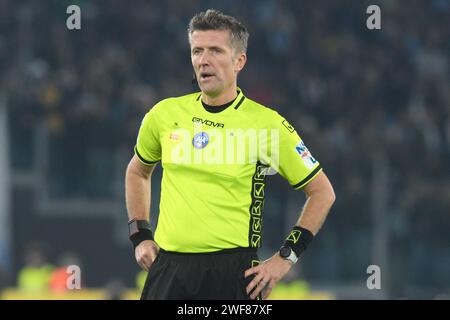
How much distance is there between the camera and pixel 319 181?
19.0 feet

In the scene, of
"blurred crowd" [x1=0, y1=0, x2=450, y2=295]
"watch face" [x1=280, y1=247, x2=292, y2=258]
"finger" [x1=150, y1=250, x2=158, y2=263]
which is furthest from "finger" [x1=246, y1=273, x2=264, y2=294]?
"blurred crowd" [x1=0, y1=0, x2=450, y2=295]

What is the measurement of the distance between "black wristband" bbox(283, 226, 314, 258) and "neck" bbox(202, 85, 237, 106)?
742mm

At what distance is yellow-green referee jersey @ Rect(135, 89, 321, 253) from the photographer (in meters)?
5.64

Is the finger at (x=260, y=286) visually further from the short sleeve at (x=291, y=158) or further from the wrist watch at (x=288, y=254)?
the short sleeve at (x=291, y=158)

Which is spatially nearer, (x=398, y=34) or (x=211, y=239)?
(x=211, y=239)

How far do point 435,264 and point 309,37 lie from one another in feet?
15.7

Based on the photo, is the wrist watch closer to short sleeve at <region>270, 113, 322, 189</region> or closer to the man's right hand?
short sleeve at <region>270, 113, 322, 189</region>

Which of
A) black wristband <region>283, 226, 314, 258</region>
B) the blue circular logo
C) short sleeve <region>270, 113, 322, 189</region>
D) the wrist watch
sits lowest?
the wrist watch

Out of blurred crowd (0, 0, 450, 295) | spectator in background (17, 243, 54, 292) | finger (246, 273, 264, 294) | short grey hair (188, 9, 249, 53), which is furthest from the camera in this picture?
blurred crowd (0, 0, 450, 295)

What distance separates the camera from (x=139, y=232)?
6.02 metres

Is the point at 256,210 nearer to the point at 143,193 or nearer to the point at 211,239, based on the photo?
the point at 211,239

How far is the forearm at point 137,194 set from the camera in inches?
241

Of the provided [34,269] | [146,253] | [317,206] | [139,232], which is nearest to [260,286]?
[317,206]
